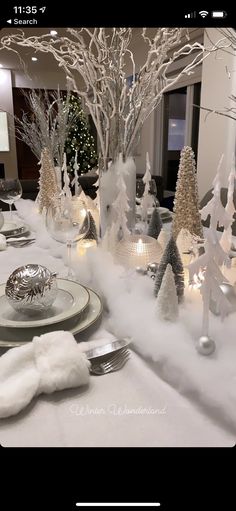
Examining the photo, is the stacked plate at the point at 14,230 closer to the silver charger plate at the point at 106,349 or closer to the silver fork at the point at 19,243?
the silver fork at the point at 19,243

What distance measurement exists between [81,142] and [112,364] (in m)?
3.92

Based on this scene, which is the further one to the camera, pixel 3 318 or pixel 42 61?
pixel 42 61

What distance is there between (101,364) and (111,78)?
2.07 feet

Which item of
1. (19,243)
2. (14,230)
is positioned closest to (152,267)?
(19,243)

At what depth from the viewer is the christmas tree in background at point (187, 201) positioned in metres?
0.84

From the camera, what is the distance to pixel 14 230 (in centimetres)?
118

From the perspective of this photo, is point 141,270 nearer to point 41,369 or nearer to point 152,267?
point 152,267

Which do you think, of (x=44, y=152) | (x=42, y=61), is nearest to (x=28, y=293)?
(x=44, y=152)

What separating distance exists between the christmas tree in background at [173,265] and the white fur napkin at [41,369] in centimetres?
21

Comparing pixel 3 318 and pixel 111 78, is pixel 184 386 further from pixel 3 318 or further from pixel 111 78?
pixel 111 78

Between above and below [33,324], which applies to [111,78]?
above

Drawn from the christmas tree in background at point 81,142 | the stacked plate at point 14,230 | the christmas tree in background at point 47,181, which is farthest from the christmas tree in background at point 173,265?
the christmas tree in background at point 81,142

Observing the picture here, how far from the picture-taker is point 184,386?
1.38 ft
